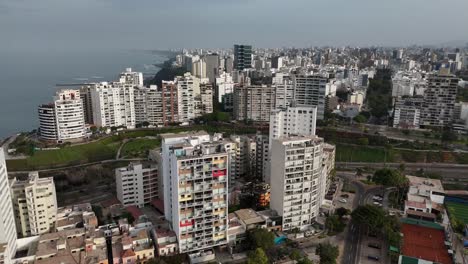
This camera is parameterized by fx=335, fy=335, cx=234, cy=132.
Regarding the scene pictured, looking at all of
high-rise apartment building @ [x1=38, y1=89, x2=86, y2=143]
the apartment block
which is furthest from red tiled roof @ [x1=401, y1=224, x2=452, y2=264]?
high-rise apartment building @ [x1=38, y1=89, x2=86, y2=143]

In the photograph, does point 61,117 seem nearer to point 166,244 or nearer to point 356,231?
point 166,244

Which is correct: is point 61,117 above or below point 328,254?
above

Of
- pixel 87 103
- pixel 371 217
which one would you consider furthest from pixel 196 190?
pixel 87 103

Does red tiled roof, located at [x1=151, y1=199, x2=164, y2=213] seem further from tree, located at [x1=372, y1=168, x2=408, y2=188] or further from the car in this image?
tree, located at [x1=372, y1=168, x2=408, y2=188]

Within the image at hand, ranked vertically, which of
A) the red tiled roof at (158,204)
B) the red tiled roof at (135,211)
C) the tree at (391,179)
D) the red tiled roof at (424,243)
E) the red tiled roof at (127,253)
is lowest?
the red tiled roof at (424,243)

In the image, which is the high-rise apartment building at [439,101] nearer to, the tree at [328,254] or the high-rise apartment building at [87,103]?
the tree at [328,254]

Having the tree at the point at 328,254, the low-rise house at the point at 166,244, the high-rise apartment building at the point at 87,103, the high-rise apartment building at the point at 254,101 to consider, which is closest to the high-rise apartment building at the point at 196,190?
the low-rise house at the point at 166,244
